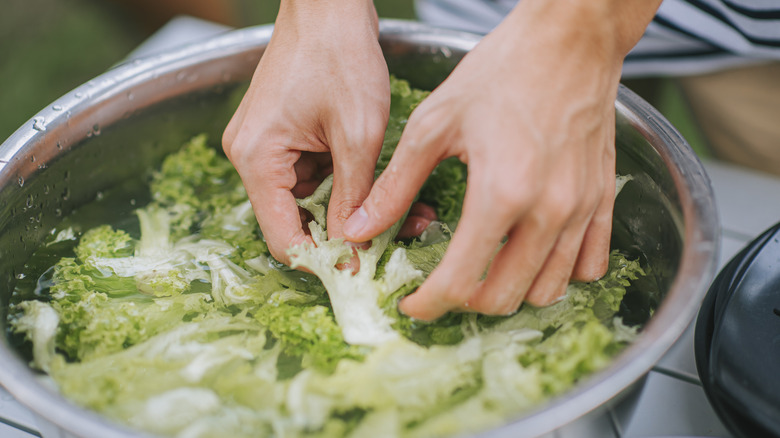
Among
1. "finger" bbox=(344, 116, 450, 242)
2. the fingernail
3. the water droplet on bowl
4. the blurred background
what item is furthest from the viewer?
the blurred background

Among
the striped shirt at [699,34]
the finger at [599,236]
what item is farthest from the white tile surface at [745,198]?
the finger at [599,236]

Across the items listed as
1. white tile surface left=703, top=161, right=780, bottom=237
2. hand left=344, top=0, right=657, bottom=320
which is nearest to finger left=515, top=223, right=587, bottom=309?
hand left=344, top=0, right=657, bottom=320

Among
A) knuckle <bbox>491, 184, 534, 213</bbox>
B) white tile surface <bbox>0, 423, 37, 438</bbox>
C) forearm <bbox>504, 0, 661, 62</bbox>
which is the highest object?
forearm <bbox>504, 0, 661, 62</bbox>

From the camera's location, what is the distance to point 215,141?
1381 millimetres

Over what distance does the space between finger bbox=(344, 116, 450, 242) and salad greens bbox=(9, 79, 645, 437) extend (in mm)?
54

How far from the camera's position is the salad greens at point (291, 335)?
2.39ft

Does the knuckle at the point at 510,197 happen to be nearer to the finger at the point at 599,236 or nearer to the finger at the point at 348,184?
the finger at the point at 599,236

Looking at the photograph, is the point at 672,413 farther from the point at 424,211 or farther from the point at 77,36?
the point at 77,36

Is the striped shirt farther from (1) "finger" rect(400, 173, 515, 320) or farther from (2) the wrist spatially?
(1) "finger" rect(400, 173, 515, 320)

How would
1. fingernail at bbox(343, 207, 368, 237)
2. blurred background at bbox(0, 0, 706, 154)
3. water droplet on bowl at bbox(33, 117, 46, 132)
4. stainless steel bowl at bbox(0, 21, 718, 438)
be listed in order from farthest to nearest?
blurred background at bbox(0, 0, 706, 154)
water droplet on bowl at bbox(33, 117, 46, 132)
fingernail at bbox(343, 207, 368, 237)
stainless steel bowl at bbox(0, 21, 718, 438)

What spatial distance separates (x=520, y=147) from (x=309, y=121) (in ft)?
1.33

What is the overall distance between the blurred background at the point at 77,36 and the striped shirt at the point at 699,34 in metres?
1.46

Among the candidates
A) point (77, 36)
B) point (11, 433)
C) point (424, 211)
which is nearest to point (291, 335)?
point (424, 211)

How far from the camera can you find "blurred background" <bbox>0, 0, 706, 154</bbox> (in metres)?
3.13
